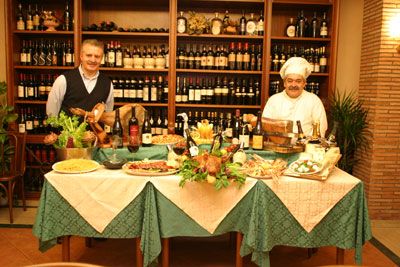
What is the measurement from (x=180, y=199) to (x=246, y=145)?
0.76 metres

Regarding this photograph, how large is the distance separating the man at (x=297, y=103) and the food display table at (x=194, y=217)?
1.14m

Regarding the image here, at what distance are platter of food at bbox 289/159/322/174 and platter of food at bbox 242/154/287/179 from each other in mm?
80

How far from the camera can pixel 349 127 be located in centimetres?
446

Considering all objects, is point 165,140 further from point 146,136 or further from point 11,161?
point 11,161

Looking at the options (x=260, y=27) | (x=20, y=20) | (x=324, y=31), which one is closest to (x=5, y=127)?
(x=20, y=20)

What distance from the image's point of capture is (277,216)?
249 cm

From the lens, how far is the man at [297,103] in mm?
3506

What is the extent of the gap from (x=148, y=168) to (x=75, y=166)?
1.59 feet

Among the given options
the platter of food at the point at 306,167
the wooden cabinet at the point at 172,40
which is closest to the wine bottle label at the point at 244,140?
the platter of food at the point at 306,167

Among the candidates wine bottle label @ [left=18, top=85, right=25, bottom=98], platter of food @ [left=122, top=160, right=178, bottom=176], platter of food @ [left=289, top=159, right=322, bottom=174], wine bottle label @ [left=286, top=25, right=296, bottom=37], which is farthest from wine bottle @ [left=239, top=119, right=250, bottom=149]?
wine bottle label @ [left=18, top=85, right=25, bottom=98]

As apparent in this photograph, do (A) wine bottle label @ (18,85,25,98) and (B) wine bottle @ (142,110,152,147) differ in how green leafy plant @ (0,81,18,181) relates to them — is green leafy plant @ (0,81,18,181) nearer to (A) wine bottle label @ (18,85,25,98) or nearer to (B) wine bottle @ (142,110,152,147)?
(A) wine bottle label @ (18,85,25,98)

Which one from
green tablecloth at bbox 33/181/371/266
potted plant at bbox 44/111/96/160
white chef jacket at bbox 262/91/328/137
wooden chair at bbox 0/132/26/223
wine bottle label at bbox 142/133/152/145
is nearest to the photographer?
green tablecloth at bbox 33/181/371/266

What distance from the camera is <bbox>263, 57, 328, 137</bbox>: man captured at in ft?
11.5

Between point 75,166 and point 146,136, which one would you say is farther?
point 146,136
